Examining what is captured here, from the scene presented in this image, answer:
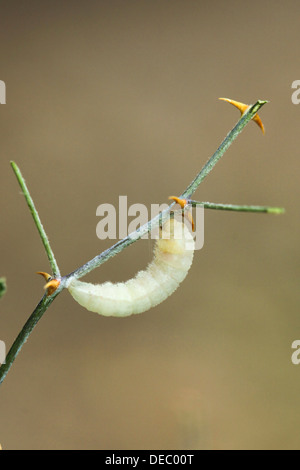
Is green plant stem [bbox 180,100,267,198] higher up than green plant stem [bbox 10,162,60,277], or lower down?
higher up

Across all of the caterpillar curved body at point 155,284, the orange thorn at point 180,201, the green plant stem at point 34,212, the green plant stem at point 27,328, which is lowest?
the green plant stem at point 27,328

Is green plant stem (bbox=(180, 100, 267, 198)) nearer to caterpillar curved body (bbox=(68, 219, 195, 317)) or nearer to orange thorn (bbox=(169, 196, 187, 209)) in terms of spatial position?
orange thorn (bbox=(169, 196, 187, 209))

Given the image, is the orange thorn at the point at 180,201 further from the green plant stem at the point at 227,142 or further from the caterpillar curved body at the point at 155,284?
the caterpillar curved body at the point at 155,284

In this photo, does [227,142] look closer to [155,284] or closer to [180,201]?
[180,201]

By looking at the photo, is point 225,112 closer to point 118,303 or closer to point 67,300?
point 67,300

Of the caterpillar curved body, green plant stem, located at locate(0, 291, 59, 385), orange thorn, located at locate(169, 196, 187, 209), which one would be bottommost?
green plant stem, located at locate(0, 291, 59, 385)

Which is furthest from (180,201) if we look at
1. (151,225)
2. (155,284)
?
(155,284)

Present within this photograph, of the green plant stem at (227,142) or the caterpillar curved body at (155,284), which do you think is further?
the caterpillar curved body at (155,284)


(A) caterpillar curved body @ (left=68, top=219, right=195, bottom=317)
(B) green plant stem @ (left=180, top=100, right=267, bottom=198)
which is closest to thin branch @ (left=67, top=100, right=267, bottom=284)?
(B) green plant stem @ (left=180, top=100, right=267, bottom=198)

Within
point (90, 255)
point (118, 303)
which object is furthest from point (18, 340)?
point (90, 255)

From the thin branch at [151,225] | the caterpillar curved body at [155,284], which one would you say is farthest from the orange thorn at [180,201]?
the caterpillar curved body at [155,284]
